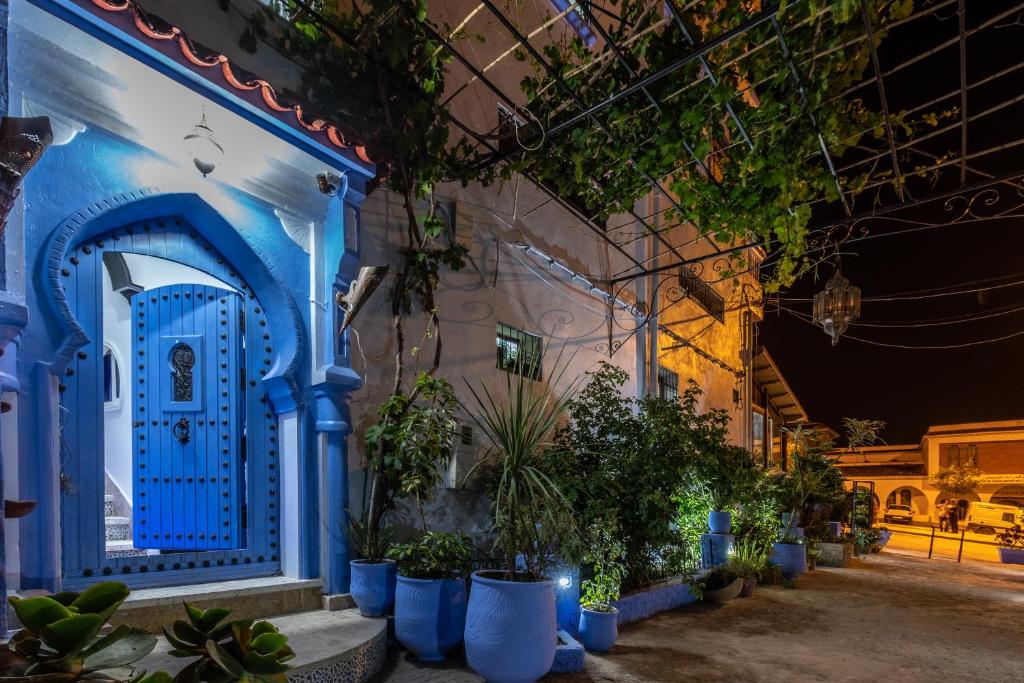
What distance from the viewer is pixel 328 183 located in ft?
17.1

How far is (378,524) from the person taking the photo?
17.4ft

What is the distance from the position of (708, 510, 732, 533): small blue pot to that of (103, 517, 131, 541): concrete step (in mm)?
7590

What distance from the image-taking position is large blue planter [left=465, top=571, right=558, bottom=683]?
4125 mm

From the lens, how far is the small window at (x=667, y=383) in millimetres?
11133

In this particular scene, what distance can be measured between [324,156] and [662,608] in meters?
6.16

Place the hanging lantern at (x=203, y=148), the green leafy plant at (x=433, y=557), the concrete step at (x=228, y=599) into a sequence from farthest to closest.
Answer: the green leafy plant at (x=433, y=557) → the hanging lantern at (x=203, y=148) → the concrete step at (x=228, y=599)

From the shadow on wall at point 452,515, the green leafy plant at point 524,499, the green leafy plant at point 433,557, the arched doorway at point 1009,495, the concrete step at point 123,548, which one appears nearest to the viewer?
the green leafy plant at point 524,499

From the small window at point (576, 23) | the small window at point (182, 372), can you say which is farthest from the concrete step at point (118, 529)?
the small window at point (576, 23)

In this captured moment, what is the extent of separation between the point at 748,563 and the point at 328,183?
290 inches

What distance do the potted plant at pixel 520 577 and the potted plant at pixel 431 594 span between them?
0.34 meters

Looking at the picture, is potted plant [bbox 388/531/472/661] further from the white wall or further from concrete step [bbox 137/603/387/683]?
the white wall

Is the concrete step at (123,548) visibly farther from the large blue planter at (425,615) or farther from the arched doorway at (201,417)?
the large blue planter at (425,615)

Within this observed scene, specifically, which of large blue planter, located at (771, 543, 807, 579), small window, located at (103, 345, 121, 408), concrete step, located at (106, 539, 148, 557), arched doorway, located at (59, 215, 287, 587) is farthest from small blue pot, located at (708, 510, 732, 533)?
small window, located at (103, 345, 121, 408)

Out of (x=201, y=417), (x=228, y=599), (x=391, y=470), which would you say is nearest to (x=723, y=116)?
(x=391, y=470)
